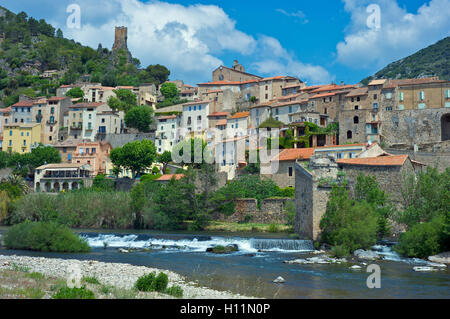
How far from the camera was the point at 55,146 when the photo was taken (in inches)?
3081

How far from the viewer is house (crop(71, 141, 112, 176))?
241 feet

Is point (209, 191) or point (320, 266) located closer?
point (320, 266)

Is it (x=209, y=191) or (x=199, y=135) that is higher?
(x=199, y=135)

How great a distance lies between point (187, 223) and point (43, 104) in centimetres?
5565

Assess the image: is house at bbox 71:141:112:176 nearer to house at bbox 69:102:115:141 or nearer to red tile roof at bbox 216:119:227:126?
house at bbox 69:102:115:141

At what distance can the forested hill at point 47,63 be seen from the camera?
11550 centimetres

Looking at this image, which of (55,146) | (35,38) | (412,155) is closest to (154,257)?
(412,155)

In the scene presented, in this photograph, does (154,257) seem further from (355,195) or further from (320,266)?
(355,195)

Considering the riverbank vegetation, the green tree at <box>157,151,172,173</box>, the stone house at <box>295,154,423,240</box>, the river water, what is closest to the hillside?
the green tree at <box>157,151,172,173</box>

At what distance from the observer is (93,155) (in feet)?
244

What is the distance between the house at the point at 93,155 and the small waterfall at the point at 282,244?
4591 cm

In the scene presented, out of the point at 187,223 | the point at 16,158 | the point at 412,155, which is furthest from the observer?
the point at 16,158

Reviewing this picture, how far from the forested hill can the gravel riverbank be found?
3530 inches

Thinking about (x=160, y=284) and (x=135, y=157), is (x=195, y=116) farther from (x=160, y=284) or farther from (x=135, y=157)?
(x=160, y=284)
